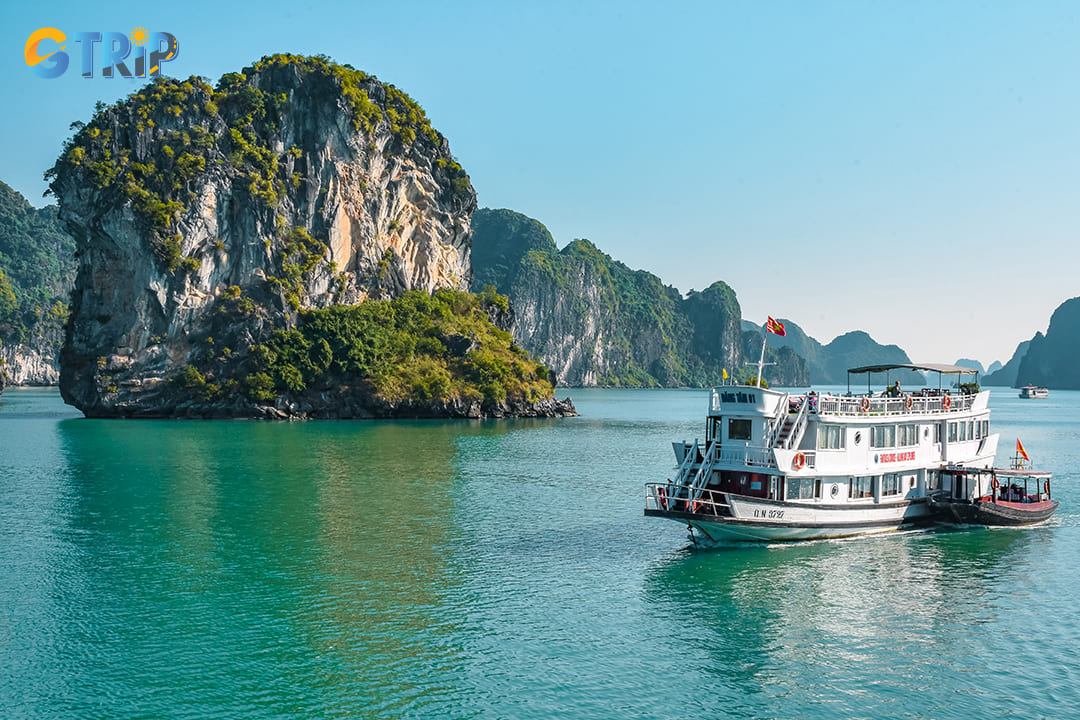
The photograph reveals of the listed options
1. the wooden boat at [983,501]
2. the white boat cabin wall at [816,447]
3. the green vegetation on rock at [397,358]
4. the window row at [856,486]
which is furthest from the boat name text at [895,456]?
the green vegetation on rock at [397,358]

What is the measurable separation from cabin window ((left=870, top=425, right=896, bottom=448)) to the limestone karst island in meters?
77.2

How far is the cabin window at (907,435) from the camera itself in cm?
3959

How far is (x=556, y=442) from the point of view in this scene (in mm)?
82125

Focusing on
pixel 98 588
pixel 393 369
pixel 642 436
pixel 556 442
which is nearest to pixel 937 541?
pixel 98 588

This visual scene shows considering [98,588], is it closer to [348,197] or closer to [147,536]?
[147,536]

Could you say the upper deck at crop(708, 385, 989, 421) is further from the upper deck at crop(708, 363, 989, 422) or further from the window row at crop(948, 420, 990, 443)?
the window row at crop(948, 420, 990, 443)

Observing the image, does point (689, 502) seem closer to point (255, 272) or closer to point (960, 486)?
point (960, 486)

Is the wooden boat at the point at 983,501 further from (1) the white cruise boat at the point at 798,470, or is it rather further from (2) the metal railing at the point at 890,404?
(2) the metal railing at the point at 890,404

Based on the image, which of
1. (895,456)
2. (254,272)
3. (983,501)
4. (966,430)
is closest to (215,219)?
(254,272)

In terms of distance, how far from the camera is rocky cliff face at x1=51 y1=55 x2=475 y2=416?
106 m

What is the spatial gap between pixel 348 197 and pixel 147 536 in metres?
92.5

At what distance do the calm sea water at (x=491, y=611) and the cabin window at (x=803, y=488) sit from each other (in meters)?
2.41

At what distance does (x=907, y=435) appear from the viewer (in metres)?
40.0

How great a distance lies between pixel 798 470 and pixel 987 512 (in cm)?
1118
